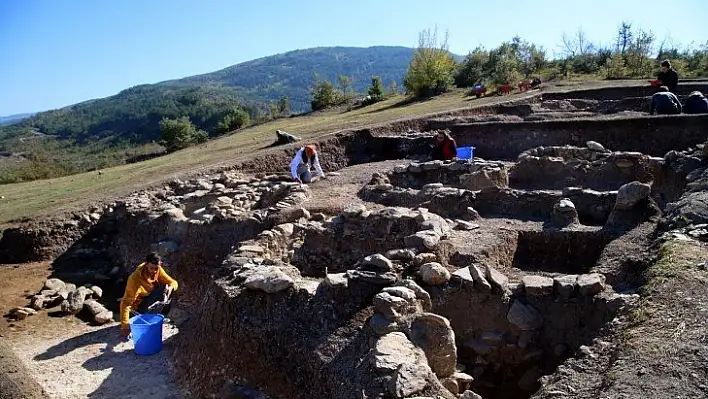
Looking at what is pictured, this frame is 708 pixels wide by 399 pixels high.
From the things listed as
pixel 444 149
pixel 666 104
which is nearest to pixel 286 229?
pixel 444 149

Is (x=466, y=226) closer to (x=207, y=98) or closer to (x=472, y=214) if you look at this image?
(x=472, y=214)

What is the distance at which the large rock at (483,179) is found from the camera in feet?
32.6

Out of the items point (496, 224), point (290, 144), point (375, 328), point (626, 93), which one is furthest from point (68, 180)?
point (626, 93)

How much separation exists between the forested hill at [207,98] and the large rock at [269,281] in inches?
2037

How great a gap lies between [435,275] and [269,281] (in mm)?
1661

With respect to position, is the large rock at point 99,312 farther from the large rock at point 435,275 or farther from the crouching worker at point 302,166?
the large rock at point 435,275

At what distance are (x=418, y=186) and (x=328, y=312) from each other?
22.6 feet

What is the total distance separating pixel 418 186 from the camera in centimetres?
1184

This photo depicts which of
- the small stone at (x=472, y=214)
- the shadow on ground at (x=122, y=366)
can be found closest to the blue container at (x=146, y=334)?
the shadow on ground at (x=122, y=366)

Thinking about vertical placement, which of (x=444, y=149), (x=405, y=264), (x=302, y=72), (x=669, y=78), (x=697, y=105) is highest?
(x=302, y=72)

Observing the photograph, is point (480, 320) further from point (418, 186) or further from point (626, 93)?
point (626, 93)

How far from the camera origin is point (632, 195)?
23.6ft

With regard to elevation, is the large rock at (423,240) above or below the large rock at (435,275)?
above

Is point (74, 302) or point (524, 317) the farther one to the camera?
point (74, 302)
